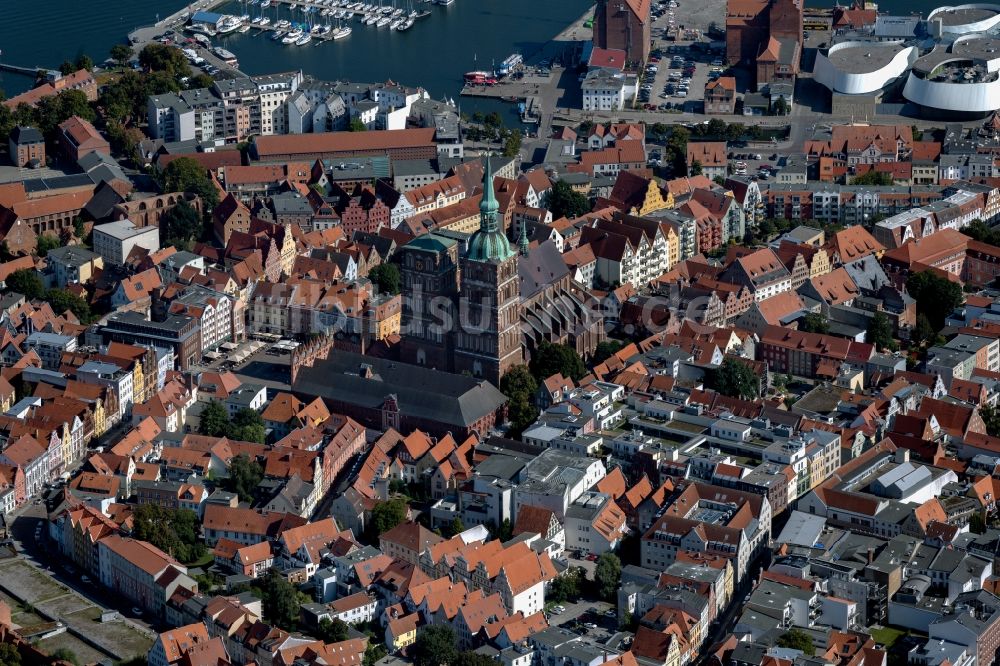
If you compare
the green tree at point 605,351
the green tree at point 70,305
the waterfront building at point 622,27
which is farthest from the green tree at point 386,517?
the waterfront building at point 622,27

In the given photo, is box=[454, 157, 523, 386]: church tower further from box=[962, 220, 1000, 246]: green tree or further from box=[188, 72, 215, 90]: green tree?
box=[188, 72, 215, 90]: green tree

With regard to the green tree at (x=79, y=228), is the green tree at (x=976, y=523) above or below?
below

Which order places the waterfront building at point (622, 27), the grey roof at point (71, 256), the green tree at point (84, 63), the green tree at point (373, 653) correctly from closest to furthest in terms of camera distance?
the green tree at point (373, 653) < the grey roof at point (71, 256) < the waterfront building at point (622, 27) < the green tree at point (84, 63)

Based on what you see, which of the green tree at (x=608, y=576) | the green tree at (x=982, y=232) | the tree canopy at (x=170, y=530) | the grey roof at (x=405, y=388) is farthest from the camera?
the green tree at (x=982, y=232)

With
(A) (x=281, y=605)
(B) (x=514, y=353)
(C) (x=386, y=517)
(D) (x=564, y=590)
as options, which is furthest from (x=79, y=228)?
(D) (x=564, y=590)

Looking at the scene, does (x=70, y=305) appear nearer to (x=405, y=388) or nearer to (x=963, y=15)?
(x=405, y=388)

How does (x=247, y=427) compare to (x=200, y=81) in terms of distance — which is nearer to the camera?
(x=247, y=427)

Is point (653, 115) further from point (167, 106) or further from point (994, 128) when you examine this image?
point (167, 106)

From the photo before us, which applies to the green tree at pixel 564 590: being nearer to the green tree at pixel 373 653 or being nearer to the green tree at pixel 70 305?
the green tree at pixel 373 653
